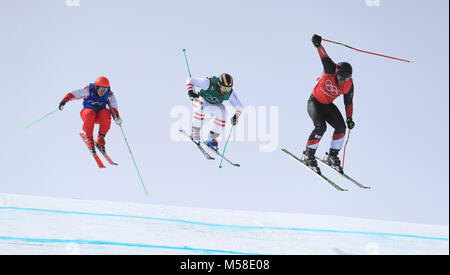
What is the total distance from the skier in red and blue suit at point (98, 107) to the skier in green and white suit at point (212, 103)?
Answer: 4.23 feet

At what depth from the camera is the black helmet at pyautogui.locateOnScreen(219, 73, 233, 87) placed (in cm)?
764

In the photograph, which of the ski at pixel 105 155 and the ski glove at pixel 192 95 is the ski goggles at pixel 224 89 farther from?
the ski at pixel 105 155

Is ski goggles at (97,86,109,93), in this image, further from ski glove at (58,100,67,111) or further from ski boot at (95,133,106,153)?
ski boot at (95,133,106,153)

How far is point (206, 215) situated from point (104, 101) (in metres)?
3.19

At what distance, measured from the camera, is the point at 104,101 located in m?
7.15

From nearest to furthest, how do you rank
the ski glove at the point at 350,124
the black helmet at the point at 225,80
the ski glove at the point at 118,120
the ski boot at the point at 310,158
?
the ski glove at the point at 350,124, the ski boot at the point at 310,158, the ski glove at the point at 118,120, the black helmet at the point at 225,80

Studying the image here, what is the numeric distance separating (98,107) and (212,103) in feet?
6.34

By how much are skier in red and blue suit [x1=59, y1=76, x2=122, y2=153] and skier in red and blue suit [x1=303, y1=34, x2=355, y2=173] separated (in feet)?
9.72

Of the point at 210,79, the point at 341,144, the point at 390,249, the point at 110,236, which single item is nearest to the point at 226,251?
the point at 110,236

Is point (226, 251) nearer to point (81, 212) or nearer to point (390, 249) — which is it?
point (81, 212)

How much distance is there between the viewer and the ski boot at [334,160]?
7.00 metres

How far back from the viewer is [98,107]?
7160 millimetres

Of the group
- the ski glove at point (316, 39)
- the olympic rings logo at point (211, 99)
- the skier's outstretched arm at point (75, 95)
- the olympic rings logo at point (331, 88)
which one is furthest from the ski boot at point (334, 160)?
the skier's outstretched arm at point (75, 95)

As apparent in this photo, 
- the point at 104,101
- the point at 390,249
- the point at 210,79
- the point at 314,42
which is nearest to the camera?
the point at 314,42
